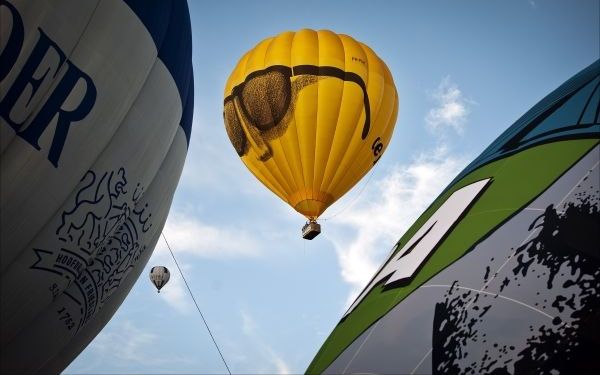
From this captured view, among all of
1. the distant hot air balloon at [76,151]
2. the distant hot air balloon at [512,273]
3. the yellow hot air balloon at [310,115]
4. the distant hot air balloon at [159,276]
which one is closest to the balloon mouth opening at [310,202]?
the yellow hot air balloon at [310,115]

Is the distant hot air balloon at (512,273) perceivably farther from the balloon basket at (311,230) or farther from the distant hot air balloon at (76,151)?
the balloon basket at (311,230)

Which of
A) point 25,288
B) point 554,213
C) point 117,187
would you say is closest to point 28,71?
point 117,187

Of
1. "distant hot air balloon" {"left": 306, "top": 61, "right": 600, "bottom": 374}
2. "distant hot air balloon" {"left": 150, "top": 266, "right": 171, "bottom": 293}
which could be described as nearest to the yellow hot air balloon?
"distant hot air balloon" {"left": 150, "top": 266, "right": 171, "bottom": 293}

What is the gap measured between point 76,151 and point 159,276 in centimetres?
1433

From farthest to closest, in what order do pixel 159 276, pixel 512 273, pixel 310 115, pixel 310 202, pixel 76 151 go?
1. pixel 159 276
2. pixel 310 202
3. pixel 310 115
4. pixel 76 151
5. pixel 512 273

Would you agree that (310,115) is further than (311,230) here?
No

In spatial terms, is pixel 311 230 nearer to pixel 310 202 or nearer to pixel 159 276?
pixel 310 202

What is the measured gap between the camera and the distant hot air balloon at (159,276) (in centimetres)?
1773

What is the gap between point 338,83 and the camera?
1259 cm

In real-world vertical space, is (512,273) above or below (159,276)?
below

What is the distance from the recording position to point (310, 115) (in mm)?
12422

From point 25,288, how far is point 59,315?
97 cm

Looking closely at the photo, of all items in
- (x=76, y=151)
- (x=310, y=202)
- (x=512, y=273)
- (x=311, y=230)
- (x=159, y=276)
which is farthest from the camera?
(x=159, y=276)

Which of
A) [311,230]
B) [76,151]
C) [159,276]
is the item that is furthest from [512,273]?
[159,276]
